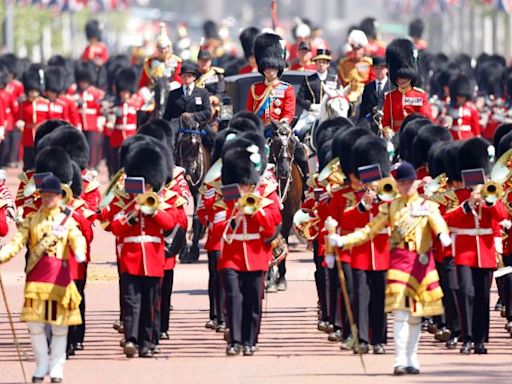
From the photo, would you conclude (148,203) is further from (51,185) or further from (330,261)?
(330,261)

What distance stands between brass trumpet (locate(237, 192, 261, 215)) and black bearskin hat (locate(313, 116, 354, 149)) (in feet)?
6.88

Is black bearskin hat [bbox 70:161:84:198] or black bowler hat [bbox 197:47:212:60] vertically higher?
black bowler hat [bbox 197:47:212:60]

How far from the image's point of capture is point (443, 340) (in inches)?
663

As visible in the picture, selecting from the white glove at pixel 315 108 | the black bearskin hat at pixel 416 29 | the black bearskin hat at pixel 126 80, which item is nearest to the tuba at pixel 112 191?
the white glove at pixel 315 108

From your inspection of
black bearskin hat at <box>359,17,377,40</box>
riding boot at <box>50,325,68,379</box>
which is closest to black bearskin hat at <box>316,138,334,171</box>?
riding boot at <box>50,325,68,379</box>

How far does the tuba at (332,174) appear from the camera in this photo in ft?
54.8

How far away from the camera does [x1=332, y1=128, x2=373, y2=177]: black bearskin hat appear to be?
16469mm

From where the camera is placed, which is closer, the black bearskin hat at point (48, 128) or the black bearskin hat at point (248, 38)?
the black bearskin hat at point (48, 128)

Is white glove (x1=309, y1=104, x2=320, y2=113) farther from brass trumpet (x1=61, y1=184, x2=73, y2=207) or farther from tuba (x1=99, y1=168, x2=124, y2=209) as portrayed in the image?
brass trumpet (x1=61, y1=184, x2=73, y2=207)

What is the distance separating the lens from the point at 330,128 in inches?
731

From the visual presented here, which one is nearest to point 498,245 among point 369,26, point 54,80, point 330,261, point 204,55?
point 330,261

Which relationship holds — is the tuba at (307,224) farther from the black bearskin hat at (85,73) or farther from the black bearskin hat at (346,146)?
the black bearskin hat at (85,73)

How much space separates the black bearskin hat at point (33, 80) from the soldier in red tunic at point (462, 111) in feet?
17.2

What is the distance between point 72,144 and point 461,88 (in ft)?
41.3
